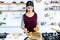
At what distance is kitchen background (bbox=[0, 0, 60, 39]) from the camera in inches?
67.9

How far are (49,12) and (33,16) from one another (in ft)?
0.61

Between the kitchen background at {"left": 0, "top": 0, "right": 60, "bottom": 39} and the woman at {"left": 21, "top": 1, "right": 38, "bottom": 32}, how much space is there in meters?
0.04

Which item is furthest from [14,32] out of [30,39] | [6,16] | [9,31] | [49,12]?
[49,12]

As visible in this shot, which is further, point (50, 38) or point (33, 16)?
point (33, 16)

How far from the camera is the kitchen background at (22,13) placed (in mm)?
1724

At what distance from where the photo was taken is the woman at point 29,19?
1.70m

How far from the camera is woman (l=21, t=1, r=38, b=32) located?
1698mm

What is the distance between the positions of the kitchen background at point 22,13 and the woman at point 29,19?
39mm

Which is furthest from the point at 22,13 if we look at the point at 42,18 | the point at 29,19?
the point at 42,18

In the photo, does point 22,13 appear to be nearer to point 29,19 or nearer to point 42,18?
point 29,19

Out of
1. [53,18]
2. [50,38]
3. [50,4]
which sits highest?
[50,4]

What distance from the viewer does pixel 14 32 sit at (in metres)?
1.69

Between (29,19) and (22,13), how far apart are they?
A: 0.34 feet

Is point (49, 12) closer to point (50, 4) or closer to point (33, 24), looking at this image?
point (50, 4)
